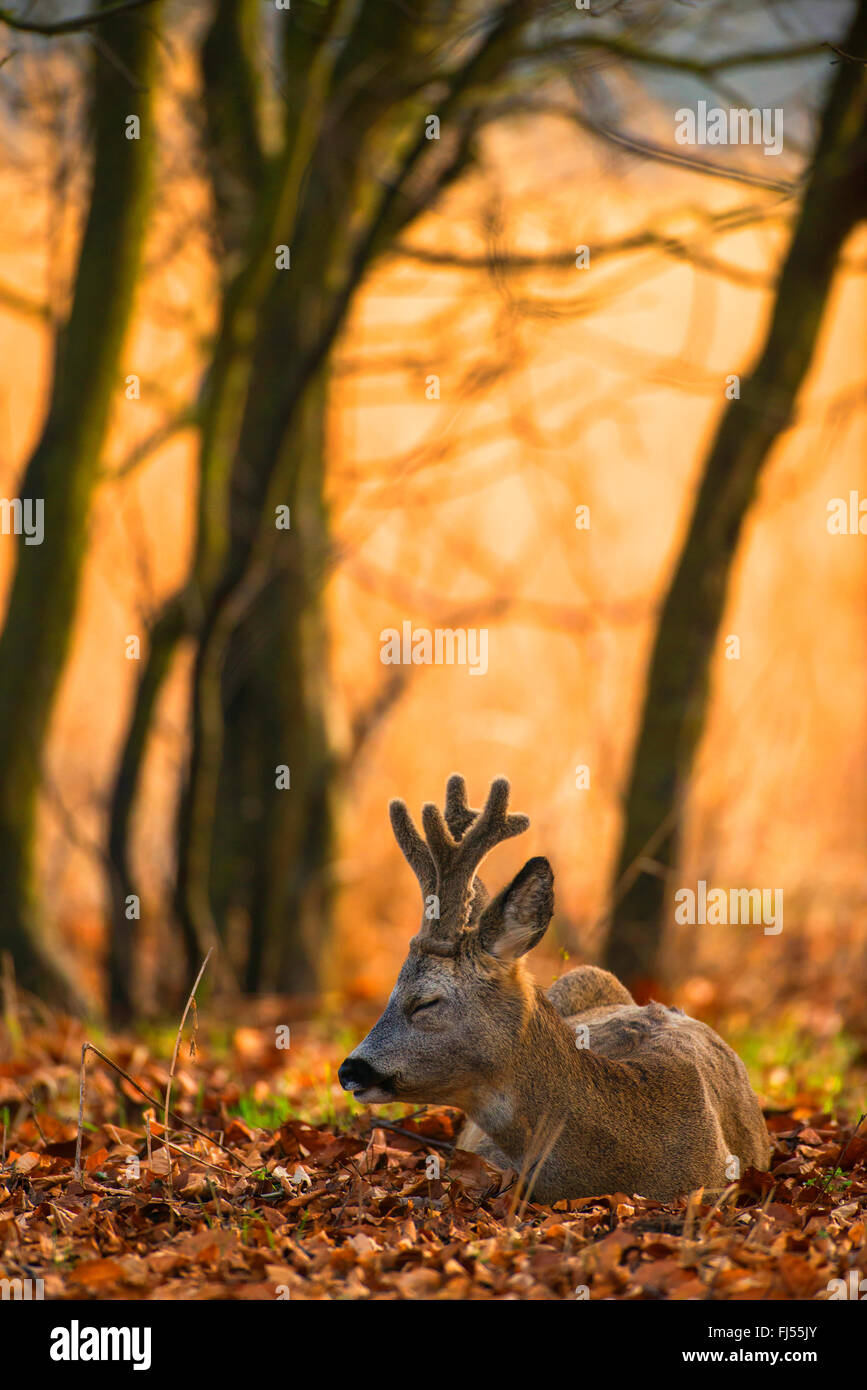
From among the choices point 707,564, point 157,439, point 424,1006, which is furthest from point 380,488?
point 424,1006

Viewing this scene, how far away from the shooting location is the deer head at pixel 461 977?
4.26 metres

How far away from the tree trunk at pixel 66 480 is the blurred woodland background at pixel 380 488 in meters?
0.02

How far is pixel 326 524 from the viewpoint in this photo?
32.5 ft

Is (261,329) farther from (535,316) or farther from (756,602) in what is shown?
(756,602)

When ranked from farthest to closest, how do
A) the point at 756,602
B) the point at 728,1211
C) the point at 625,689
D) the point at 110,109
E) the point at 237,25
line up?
the point at 756,602, the point at 625,689, the point at 237,25, the point at 110,109, the point at 728,1211

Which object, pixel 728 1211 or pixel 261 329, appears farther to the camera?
pixel 261 329

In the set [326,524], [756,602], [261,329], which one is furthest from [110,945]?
[756,602]

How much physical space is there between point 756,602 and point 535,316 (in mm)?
7001

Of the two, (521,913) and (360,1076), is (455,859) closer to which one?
(521,913)

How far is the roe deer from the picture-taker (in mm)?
4285

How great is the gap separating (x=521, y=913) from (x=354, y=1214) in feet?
3.29

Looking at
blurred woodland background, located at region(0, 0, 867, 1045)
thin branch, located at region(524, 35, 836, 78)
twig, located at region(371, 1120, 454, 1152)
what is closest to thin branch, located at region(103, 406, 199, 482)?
blurred woodland background, located at region(0, 0, 867, 1045)

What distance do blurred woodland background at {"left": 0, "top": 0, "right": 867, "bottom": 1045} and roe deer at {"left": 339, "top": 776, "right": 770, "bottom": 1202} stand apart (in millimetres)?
1544

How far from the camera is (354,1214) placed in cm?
421
